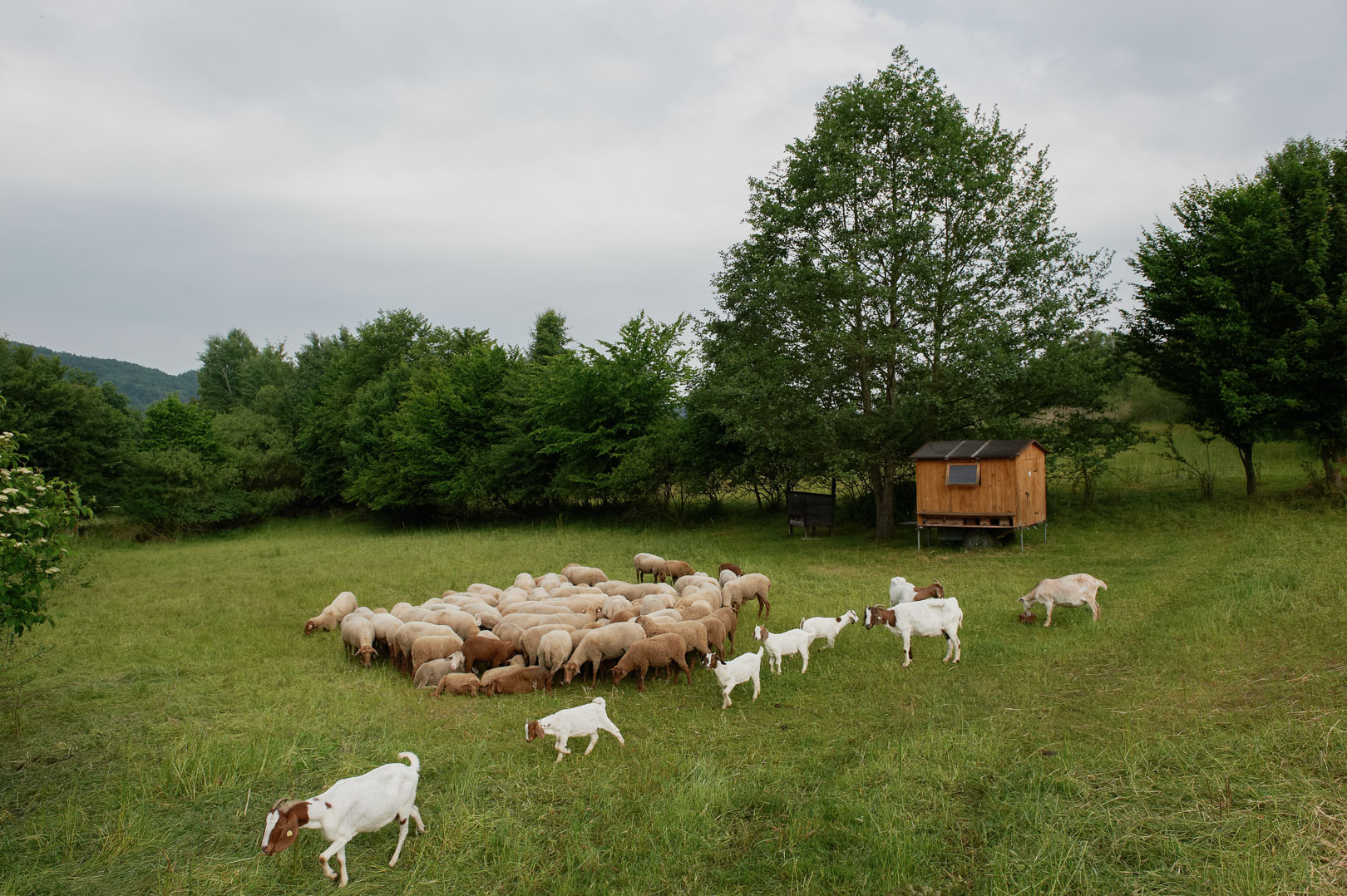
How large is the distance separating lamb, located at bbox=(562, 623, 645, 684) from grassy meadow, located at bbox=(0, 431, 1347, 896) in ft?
1.70

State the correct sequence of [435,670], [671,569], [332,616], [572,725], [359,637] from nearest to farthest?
[572,725] < [435,670] < [359,637] < [332,616] < [671,569]

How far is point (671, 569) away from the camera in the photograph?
1642cm

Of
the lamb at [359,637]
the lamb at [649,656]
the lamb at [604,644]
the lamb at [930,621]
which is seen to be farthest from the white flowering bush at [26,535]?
the lamb at [930,621]

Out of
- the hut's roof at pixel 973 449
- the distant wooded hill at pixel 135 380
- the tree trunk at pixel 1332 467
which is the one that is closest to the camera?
the hut's roof at pixel 973 449

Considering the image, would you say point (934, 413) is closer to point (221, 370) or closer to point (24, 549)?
point (24, 549)

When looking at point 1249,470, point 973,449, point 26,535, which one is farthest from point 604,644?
point 1249,470

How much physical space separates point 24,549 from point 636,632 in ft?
21.2

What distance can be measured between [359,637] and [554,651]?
377cm

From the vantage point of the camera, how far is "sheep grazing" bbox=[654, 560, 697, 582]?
16.4 meters

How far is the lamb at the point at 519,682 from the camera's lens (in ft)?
30.8

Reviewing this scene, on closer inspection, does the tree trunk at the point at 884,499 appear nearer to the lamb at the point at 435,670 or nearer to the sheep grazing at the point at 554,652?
the sheep grazing at the point at 554,652

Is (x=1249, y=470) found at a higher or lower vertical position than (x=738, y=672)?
higher

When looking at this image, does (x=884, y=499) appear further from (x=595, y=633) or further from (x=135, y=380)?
Result: (x=135, y=380)

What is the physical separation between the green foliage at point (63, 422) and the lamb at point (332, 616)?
24595 mm
